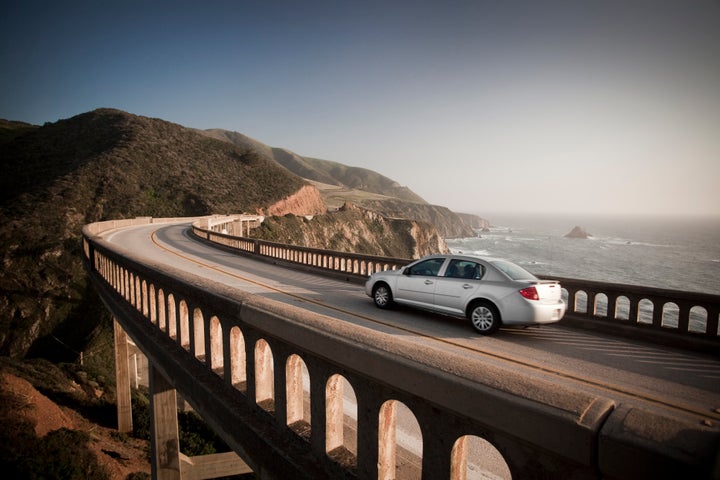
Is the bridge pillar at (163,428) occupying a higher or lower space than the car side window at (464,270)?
lower

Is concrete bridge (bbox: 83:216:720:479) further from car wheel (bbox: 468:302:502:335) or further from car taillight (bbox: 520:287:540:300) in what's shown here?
car taillight (bbox: 520:287:540:300)

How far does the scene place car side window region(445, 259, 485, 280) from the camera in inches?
310

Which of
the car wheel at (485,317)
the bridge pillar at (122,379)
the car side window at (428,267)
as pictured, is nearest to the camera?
the car wheel at (485,317)

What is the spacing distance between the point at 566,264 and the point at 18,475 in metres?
76.2

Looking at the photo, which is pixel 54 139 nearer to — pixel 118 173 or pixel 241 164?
pixel 118 173

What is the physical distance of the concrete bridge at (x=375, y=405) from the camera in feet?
4.66

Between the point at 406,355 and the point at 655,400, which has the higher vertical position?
the point at 406,355

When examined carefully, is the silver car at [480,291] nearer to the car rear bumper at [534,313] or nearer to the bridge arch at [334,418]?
the car rear bumper at [534,313]

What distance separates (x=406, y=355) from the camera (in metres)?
2.22

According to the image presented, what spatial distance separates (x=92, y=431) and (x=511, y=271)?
64.3 feet

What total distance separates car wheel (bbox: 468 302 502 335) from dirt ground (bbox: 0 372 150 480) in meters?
15.4

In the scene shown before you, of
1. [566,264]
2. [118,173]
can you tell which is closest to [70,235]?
[118,173]

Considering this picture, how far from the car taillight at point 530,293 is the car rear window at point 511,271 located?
13.9 inches

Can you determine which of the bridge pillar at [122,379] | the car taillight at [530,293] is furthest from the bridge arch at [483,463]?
the bridge pillar at [122,379]
